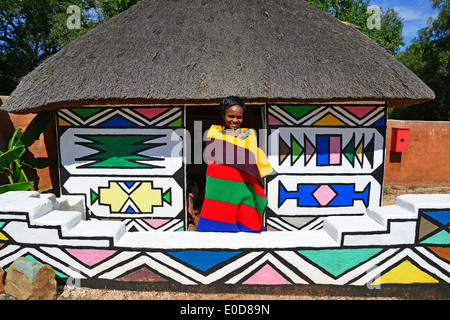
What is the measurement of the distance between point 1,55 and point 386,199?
14172 millimetres

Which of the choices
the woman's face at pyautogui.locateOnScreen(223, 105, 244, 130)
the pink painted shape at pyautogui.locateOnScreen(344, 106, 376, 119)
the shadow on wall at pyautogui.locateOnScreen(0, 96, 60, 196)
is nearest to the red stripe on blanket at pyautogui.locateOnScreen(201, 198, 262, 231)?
the woman's face at pyautogui.locateOnScreen(223, 105, 244, 130)

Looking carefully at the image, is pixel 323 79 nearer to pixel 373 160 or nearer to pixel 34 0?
pixel 373 160

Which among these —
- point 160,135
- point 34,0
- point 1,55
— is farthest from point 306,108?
point 1,55

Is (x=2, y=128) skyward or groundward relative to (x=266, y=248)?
skyward

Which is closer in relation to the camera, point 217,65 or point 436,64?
point 217,65

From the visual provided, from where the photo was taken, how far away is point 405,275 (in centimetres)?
242

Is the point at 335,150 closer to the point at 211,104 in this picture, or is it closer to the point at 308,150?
the point at 308,150

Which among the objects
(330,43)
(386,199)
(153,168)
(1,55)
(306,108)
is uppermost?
(1,55)

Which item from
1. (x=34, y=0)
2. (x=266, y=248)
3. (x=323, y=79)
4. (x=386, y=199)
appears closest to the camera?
(x=266, y=248)

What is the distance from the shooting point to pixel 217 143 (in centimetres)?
248

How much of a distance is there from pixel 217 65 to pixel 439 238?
2.87 meters

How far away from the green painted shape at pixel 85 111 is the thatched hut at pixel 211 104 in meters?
0.01

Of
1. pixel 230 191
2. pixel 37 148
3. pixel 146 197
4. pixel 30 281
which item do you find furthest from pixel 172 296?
pixel 37 148

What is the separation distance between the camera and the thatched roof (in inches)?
128
